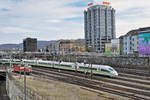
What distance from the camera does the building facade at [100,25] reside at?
156750 mm

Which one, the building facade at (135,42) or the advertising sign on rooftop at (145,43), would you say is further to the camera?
the building facade at (135,42)

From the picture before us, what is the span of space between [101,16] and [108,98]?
14092cm

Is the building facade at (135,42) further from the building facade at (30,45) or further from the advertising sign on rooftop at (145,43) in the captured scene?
the building facade at (30,45)

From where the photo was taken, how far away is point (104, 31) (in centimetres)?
15938

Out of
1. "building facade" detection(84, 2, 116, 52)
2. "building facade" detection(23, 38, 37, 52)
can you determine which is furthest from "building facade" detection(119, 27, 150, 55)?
"building facade" detection(23, 38, 37, 52)

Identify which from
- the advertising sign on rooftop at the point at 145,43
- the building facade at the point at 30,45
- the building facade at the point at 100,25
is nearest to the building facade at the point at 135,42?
the advertising sign on rooftop at the point at 145,43

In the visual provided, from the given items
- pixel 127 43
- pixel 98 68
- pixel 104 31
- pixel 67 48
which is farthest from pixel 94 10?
pixel 98 68

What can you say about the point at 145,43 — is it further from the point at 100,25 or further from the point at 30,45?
the point at 30,45

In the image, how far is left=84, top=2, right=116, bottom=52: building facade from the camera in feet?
514

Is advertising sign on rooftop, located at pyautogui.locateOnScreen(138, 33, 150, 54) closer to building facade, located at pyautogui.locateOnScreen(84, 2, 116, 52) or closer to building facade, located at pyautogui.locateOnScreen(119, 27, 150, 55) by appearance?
building facade, located at pyautogui.locateOnScreen(119, 27, 150, 55)

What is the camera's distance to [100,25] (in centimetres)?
15762

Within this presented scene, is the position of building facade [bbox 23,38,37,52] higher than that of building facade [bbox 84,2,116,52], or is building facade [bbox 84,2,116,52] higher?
building facade [bbox 84,2,116,52]

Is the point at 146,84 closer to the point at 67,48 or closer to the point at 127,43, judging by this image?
the point at 127,43

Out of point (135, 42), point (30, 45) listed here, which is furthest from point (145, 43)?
point (30, 45)
